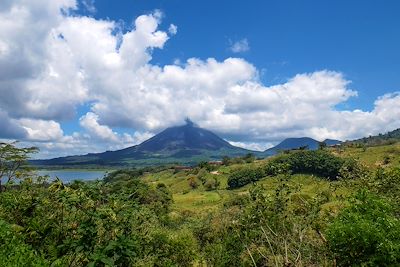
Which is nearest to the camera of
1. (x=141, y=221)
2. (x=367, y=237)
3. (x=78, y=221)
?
(x=78, y=221)

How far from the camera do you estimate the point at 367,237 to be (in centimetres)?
1078

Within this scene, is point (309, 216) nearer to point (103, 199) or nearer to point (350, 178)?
point (350, 178)

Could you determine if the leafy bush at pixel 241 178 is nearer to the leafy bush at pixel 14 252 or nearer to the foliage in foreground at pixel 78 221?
the foliage in foreground at pixel 78 221

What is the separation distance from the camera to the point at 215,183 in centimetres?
15038

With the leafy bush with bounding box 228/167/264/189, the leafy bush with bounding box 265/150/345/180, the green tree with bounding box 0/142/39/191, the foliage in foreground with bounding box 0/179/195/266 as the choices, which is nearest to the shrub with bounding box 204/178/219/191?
the leafy bush with bounding box 228/167/264/189

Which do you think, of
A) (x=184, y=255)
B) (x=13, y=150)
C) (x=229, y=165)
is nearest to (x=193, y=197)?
(x=229, y=165)

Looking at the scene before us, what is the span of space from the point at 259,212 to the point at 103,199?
24.0 ft

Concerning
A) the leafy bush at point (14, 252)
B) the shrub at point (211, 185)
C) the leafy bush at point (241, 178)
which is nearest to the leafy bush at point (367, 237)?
the leafy bush at point (14, 252)

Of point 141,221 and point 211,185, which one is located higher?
point 141,221

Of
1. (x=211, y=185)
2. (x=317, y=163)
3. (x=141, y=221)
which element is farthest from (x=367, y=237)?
(x=211, y=185)

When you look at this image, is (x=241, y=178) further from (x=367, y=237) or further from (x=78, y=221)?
(x=78, y=221)

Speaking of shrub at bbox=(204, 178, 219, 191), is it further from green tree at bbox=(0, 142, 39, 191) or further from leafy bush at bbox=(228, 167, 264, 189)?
green tree at bbox=(0, 142, 39, 191)

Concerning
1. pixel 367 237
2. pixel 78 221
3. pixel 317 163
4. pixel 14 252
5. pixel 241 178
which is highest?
pixel 317 163

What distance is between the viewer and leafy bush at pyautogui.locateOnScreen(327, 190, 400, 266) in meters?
10.6
